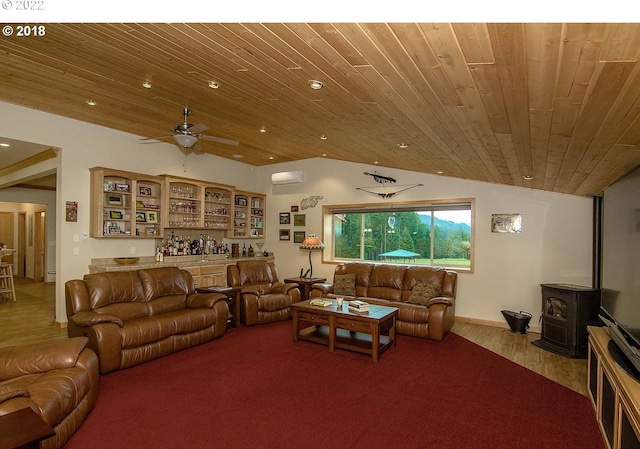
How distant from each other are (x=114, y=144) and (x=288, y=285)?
3.67m

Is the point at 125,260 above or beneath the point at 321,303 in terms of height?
above

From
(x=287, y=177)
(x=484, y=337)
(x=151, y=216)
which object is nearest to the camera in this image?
(x=484, y=337)

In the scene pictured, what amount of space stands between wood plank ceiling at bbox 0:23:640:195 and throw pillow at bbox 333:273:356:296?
2243 millimetres

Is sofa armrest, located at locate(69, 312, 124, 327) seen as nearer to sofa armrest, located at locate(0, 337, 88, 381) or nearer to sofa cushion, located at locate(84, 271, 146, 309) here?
sofa cushion, located at locate(84, 271, 146, 309)

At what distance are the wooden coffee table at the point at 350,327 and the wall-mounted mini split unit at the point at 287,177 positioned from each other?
136 inches

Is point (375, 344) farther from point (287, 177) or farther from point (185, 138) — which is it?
point (287, 177)

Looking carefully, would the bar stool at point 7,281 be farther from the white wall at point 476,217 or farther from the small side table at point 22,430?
the small side table at point 22,430

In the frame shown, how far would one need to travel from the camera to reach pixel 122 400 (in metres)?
2.95

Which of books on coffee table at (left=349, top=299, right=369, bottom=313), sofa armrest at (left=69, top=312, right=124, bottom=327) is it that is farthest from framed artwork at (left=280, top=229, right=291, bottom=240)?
sofa armrest at (left=69, top=312, right=124, bottom=327)

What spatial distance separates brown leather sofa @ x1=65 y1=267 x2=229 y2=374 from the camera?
349cm

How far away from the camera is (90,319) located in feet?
11.3

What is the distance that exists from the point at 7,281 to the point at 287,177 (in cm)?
624

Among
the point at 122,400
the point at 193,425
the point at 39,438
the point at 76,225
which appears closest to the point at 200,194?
the point at 76,225

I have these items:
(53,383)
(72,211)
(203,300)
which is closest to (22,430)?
(53,383)
